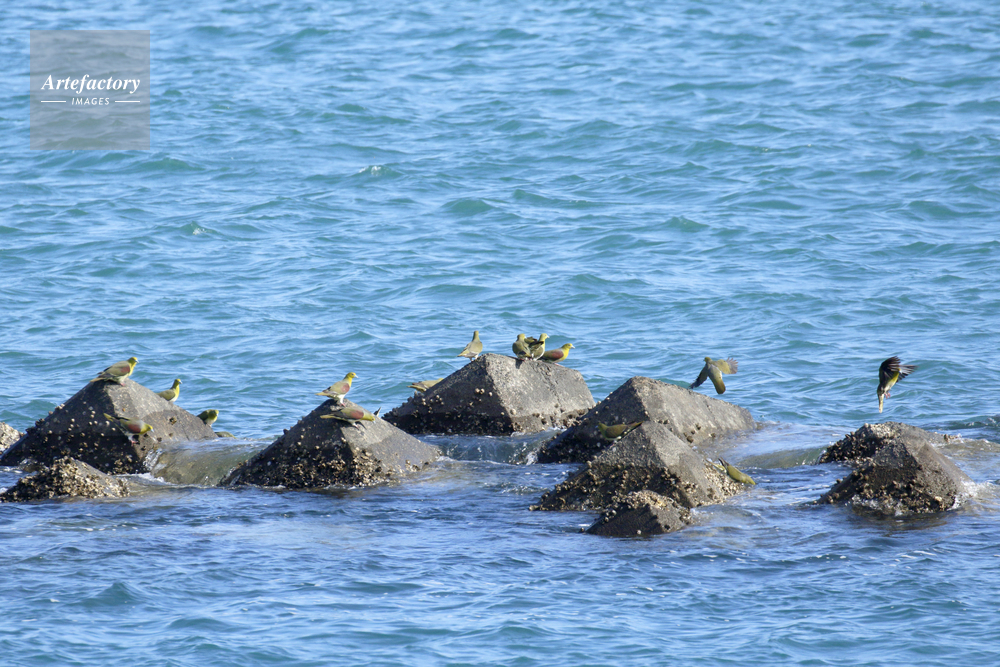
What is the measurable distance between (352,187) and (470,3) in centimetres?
1966

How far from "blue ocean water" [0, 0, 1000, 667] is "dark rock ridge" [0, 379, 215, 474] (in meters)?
0.45

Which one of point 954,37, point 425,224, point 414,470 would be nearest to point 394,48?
point 425,224

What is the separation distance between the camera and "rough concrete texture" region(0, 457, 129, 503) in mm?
10141

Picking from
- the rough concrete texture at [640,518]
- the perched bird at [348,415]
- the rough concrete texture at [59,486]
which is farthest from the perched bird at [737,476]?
the rough concrete texture at [59,486]

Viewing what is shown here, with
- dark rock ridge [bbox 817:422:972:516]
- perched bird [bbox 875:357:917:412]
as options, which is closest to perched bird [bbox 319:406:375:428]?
dark rock ridge [bbox 817:422:972:516]

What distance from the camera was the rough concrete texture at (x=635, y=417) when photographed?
11.0 m

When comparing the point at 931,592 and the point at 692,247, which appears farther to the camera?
the point at 692,247

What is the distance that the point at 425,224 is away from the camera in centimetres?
2473

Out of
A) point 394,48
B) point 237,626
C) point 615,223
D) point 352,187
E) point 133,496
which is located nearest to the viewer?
point 237,626

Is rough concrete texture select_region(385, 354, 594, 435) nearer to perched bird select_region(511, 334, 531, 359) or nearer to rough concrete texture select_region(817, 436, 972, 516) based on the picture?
perched bird select_region(511, 334, 531, 359)

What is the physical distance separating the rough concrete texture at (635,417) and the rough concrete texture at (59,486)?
419cm

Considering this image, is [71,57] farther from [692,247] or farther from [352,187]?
[692,247]

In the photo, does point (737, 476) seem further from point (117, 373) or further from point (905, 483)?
point (117, 373)

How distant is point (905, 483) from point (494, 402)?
4349 millimetres
